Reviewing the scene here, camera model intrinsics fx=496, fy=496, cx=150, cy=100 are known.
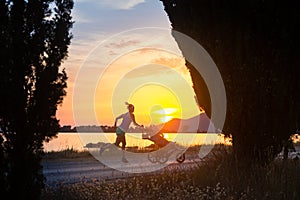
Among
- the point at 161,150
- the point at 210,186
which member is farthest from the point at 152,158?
the point at 210,186

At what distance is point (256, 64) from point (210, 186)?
3011mm

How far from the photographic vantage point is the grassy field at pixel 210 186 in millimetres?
8922

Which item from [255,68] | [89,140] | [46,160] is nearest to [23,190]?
[255,68]

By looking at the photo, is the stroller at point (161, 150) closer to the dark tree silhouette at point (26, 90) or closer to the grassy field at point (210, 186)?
the grassy field at point (210, 186)

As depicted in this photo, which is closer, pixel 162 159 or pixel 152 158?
pixel 162 159

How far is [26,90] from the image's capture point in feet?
23.1

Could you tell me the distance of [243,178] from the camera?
10.3 m

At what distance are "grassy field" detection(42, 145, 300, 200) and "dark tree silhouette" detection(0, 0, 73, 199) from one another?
162cm

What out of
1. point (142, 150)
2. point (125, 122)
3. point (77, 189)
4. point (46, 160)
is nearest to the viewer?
point (77, 189)

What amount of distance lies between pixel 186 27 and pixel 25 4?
588 cm

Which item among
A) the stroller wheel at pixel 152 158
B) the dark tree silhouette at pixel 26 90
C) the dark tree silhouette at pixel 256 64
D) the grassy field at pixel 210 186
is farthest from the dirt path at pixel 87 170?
the dark tree silhouette at pixel 26 90

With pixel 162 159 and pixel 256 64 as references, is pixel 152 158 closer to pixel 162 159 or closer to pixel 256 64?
pixel 162 159

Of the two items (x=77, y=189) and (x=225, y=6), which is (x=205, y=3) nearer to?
(x=225, y=6)

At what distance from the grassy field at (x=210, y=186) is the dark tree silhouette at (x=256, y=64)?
28.1 inches
